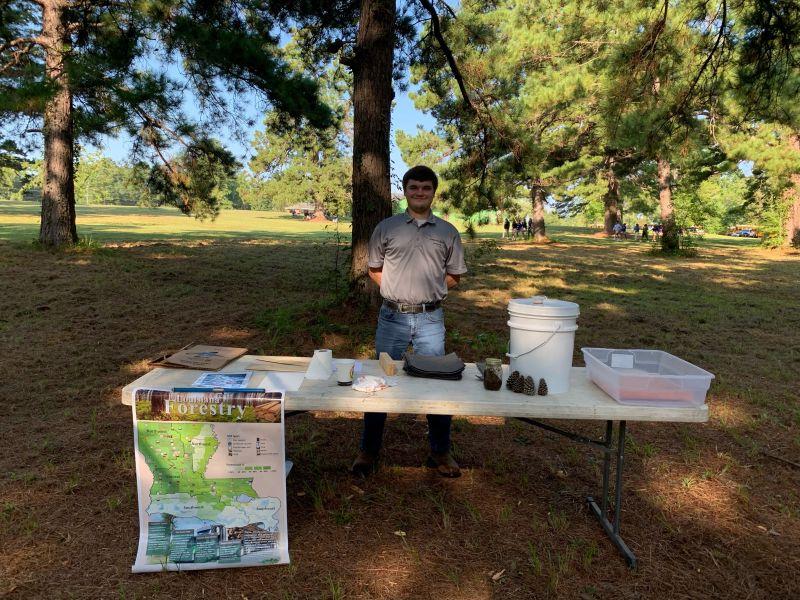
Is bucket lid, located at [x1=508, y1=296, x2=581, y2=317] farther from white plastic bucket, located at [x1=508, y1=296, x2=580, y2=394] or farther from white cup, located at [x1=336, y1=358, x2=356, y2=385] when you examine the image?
white cup, located at [x1=336, y1=358, x2=356, y2=385]

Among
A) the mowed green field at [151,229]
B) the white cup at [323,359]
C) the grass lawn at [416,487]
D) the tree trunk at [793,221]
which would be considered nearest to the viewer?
the grass lawn at [416,487]

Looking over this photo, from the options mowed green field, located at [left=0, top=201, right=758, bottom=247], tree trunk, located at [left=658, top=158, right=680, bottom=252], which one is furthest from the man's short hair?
tree trunk, located at [left=658, top=158, right=680, bottom=252]

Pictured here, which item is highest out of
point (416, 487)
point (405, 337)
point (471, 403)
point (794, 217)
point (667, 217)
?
point (794, 217)

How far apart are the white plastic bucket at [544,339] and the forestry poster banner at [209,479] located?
1.13m

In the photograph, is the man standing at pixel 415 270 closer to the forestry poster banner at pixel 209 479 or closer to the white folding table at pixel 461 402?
the white folding table at pixel 461 402

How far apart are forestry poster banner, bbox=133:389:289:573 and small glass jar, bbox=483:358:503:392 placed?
3.17 feet

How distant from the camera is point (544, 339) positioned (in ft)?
7.43

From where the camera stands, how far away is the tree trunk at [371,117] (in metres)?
5.47

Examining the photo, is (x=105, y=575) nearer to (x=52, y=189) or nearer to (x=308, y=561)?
(x=308, y=561)

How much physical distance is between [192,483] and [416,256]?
1666mm

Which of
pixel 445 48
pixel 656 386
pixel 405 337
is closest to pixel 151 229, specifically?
pixel 445 48

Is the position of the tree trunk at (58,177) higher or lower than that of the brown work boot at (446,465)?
higher

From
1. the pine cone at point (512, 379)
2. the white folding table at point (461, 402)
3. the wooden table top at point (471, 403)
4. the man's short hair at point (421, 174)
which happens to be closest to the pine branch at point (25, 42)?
the man's short hair at point (421, 174)

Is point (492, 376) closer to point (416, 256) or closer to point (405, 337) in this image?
point (405, 337)
